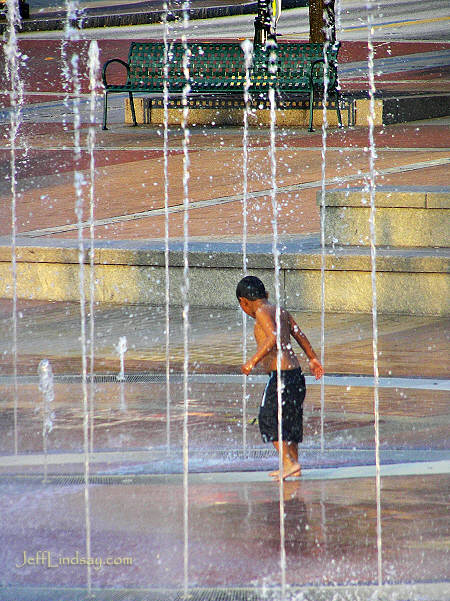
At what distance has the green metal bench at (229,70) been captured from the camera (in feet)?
49.2

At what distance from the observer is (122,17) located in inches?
1225

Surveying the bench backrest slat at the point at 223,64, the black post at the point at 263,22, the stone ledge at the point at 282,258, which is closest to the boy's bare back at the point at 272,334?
the stone ledge at the point at 282,258

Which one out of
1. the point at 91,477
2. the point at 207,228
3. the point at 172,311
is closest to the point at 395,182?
the point at 207,228

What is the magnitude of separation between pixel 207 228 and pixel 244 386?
2931 mm

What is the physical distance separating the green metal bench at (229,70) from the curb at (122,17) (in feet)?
50.6

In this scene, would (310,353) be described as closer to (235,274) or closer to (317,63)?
(235,274)

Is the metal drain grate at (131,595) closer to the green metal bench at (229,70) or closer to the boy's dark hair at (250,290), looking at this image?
the boy's dark hair at (250,290)

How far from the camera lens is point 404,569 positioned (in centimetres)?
429

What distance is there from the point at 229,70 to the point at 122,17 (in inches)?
639

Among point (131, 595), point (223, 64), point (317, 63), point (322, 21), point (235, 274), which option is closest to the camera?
point (131, 595)

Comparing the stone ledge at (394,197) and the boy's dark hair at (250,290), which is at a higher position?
the stone ledge at (394,197)

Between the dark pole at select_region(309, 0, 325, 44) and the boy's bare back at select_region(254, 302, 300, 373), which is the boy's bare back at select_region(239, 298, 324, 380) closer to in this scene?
the boy's bare back at select_region(254, 302, 300, 373)

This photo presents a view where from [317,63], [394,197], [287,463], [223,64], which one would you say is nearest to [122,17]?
[223,64]

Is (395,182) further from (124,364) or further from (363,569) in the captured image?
(363,569)
